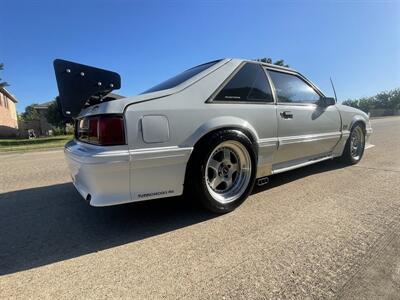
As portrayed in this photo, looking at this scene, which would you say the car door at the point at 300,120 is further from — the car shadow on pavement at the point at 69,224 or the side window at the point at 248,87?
the car shadow on pavement at the point at 69,224

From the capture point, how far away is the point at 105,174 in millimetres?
2289

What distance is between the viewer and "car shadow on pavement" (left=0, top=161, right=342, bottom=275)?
2260mm

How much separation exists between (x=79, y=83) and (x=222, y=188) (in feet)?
6.11

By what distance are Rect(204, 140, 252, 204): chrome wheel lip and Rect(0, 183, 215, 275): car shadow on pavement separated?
0.95 ft

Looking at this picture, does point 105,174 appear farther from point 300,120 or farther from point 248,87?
point 300,120

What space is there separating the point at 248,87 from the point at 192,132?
3.37ft

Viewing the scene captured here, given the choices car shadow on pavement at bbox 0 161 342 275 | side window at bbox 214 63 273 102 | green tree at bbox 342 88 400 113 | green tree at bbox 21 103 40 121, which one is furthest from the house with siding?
green tree at bbox 342 88 400 113

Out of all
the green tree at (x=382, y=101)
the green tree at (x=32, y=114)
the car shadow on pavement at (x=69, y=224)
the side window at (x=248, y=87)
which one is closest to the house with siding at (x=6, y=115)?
the green tree at (x=32, y=114)

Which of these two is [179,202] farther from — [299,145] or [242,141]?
[299,145]

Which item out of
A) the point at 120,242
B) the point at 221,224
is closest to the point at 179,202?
the point at 221,224

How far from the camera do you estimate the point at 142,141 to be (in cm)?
241

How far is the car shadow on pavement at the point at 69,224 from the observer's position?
226cm

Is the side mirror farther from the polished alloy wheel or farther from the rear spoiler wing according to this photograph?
the rear spoiler wing

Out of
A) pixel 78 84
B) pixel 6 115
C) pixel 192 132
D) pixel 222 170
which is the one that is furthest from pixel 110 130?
pixel 6 115
